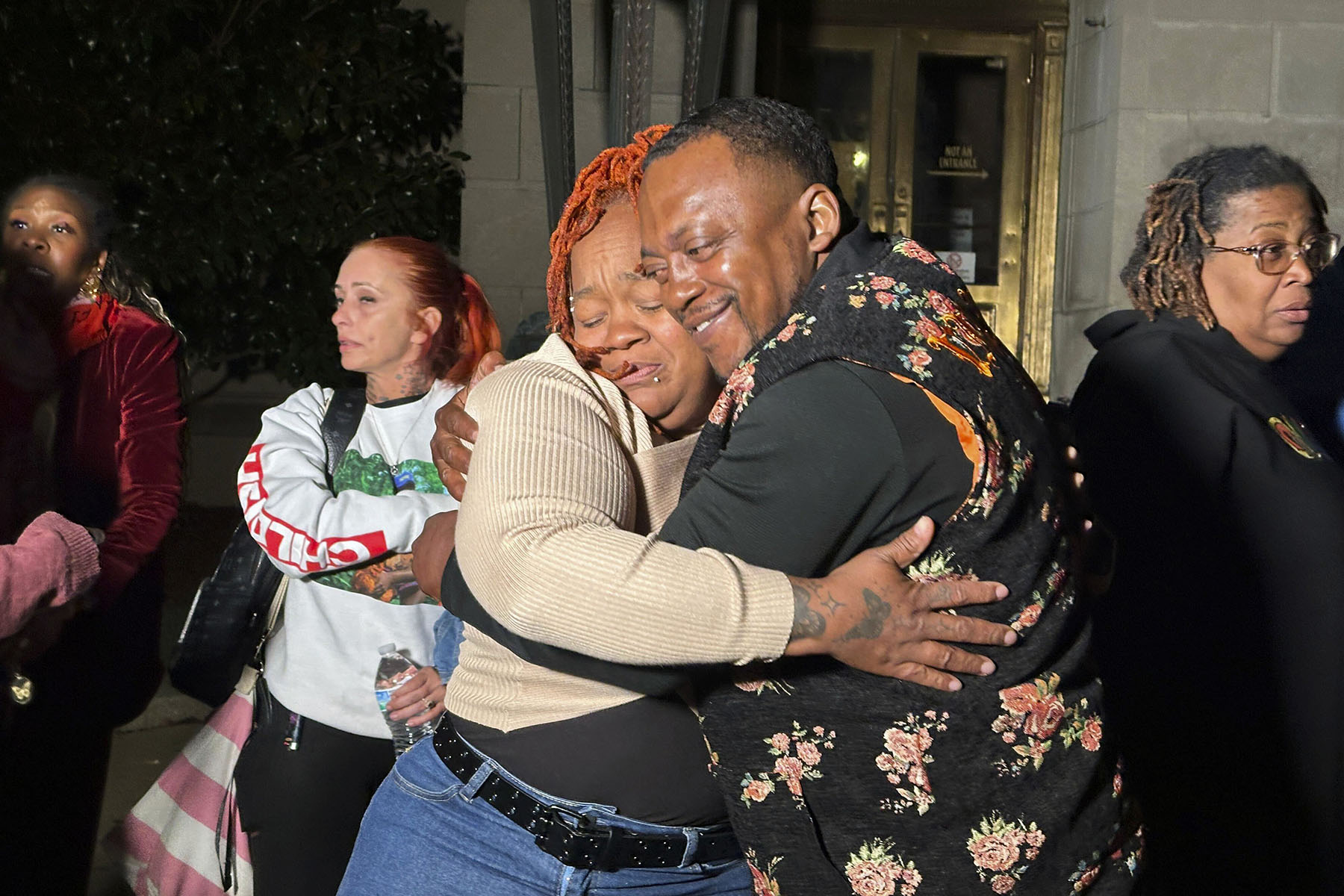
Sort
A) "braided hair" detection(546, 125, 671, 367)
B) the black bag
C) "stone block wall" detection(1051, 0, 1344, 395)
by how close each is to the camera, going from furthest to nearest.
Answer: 1. "stone block wall" detection(1051, 0, 1344, 395)
2. the black bag
3. "braided hair" detection(546, 125, 671, 367)

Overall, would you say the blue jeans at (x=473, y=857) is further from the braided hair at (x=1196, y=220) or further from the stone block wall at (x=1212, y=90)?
the stone block wall at (x=1212, y=90)

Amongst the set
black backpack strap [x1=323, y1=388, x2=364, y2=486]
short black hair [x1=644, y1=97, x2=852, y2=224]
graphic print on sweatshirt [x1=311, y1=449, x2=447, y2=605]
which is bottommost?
graphic print on sweatshirt [x1=311, y1=449, x2=447, y2=605]

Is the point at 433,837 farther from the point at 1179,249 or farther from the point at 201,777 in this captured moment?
the point at 1179,249

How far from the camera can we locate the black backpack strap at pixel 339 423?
3.09 metres

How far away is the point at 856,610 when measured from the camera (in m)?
1.42

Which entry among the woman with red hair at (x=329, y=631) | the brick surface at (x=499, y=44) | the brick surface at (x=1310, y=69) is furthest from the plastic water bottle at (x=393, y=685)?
the brick surface at (x=1310, y=69)

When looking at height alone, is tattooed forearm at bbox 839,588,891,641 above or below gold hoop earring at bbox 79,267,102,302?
below

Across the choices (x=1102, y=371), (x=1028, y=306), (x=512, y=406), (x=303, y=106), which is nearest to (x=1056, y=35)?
(x=1028, y=306)

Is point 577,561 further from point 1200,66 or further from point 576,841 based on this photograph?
point 1200,66

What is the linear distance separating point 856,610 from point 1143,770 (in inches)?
58.2

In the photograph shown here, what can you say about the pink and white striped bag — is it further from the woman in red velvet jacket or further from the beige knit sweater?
the beige knit sweater

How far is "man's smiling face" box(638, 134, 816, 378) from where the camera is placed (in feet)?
5.64

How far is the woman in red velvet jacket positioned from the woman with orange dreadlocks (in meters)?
1.47

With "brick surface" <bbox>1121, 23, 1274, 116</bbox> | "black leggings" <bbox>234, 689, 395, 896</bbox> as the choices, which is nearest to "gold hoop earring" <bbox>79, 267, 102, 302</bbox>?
"black leggings" <bbox>234, 689, 395, 896</bbox>
